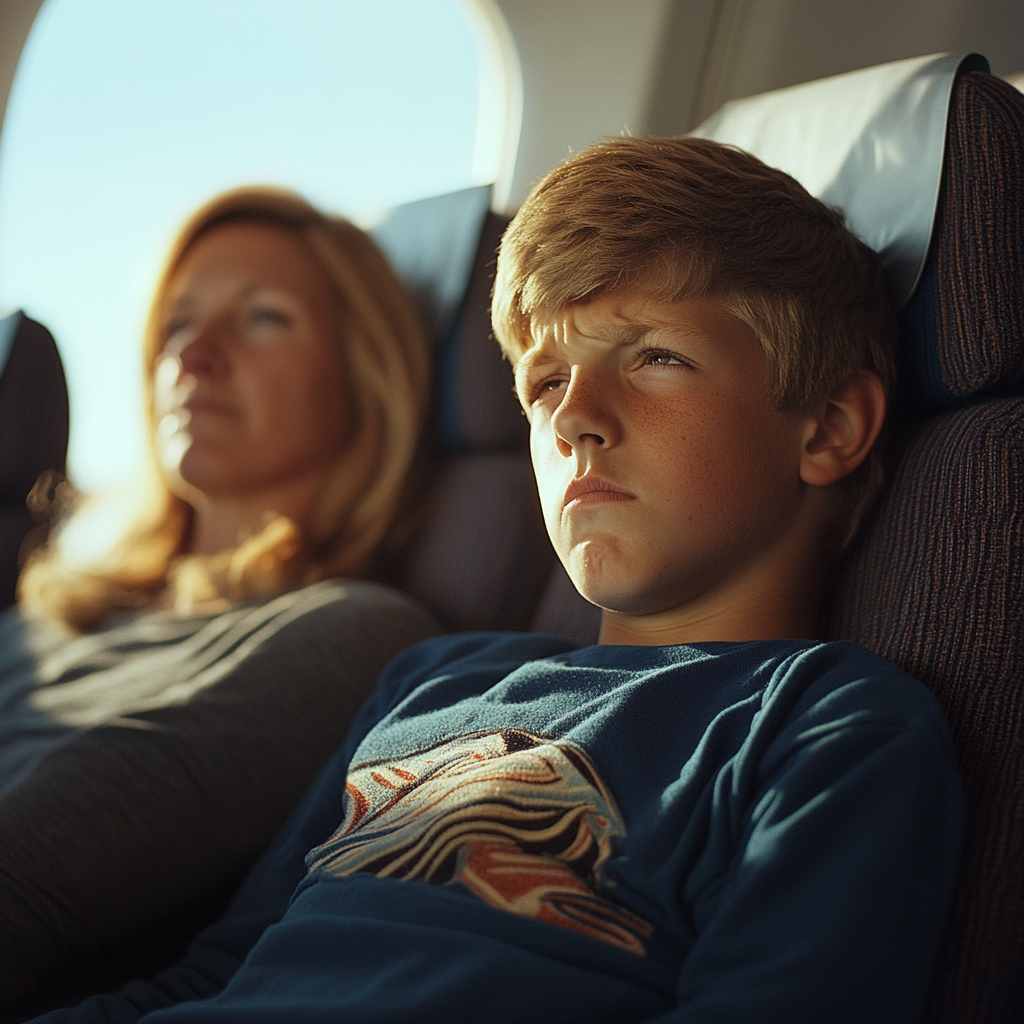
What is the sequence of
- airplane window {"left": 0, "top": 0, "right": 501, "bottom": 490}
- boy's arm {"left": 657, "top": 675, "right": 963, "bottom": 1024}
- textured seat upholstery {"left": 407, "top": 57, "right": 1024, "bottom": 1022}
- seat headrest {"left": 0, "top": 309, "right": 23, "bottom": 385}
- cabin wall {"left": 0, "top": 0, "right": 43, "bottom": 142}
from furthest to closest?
airplane window {"left": 0, "top": 0, "right": 501, "bottom": 490}
cabin wall {"left": 0, "top": 0, "right": 43, "bottom": 142}
seat headrest {"left": 0, "top": 309, "right": 23, "bottom": 385}
textured seat upholstery {"left": 407, "top": 57, "right": 1024, "bottom": 1022}
boy's arm {"left": 657, "top": 675, "right": 963, "bottom": 1024}

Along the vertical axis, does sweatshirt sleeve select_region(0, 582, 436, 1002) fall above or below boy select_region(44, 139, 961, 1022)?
below

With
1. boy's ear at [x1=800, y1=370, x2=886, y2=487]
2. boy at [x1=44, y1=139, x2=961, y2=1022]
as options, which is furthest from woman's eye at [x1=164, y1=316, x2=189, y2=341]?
boy's ear at [x1=800, y1=370, x2=886, y2=487]

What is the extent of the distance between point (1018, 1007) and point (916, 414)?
524mm

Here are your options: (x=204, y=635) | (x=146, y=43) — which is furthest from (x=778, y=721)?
(x=146, y=43)

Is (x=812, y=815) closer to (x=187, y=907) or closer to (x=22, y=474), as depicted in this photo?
(x=187, y=907)

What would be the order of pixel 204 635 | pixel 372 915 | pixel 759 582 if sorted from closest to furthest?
pixel 372 915 → pixel 759 582 → pixel 204 635

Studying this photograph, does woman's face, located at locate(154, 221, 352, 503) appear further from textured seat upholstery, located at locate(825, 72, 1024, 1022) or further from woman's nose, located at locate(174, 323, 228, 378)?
textured seat upholstery, located at locate(825, 72, 1024, 1022)

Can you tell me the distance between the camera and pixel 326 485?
1.68m

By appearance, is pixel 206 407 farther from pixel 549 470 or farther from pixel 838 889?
pixel 838 889

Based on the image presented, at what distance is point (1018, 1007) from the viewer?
0.64 metres

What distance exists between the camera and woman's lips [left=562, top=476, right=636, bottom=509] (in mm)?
816

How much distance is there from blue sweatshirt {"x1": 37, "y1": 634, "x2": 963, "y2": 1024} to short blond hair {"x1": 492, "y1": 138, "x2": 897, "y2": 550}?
0.26 meters

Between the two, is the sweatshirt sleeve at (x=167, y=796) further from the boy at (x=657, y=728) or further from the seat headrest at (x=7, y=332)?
the seat headrest at (x=7, y=332)

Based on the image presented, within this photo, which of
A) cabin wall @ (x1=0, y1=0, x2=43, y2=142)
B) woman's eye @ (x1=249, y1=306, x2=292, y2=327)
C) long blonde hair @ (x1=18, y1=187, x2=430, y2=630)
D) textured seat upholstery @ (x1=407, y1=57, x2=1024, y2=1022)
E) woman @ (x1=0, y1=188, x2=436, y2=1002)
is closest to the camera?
textured seat upholstery @ (x1=407, y1=57, x2=1024, y2=1022)
